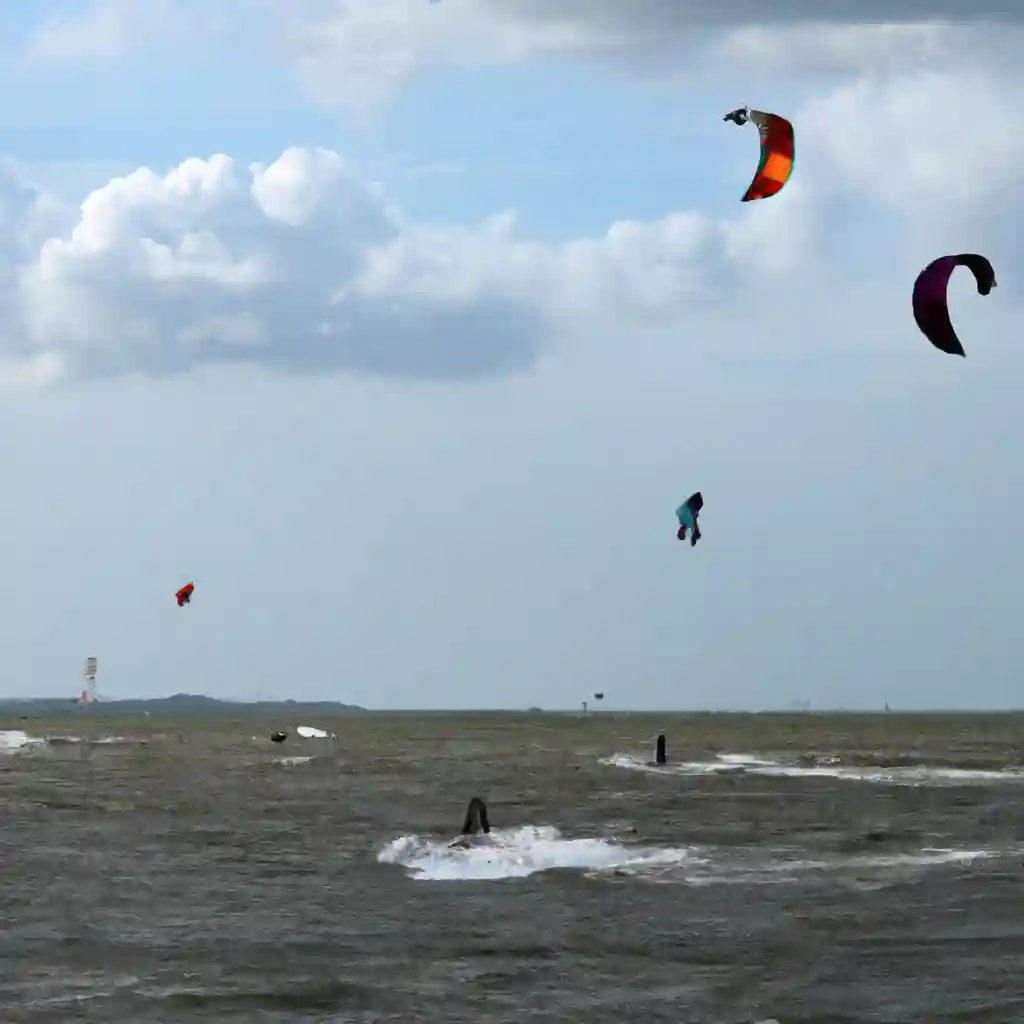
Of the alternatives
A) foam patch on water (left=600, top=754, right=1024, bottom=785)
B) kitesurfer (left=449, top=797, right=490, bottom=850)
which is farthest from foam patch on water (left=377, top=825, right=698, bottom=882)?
foam patch on water (left=600, top=754, right=1024, bottom=785)

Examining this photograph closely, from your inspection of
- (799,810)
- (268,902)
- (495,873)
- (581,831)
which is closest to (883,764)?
(799,810)

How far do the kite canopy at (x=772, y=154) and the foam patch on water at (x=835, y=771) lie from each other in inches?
1936

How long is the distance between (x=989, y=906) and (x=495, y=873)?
40.2 feet

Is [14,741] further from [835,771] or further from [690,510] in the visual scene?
[690,510]

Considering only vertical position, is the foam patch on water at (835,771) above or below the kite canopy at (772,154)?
below

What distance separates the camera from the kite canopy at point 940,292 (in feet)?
97.6

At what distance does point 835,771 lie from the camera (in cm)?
9075

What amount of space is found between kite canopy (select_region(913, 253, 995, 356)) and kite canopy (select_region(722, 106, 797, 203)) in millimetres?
4015

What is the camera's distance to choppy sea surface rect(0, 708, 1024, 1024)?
2578cm

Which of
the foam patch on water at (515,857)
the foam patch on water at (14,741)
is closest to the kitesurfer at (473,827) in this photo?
the foam patch on water at (515,857)

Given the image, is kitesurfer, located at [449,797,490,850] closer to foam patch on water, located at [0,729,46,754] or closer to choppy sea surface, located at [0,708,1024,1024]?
choppy sea surface, located at [0,708,1024,1024]

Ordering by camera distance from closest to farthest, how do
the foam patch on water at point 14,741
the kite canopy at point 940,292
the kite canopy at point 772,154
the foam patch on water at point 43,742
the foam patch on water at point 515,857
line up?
the kite canopy at point 940,292, the kite canopy at point 772,154, the foam patch on water at point 515,857, the foam patch on water at point 14,741, the foam patch on water at point 43,742

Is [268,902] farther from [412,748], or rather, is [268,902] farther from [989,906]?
[412,748]

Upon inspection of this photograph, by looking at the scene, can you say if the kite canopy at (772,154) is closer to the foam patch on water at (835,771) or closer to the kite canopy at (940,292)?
the kite canopy at (940,292)
